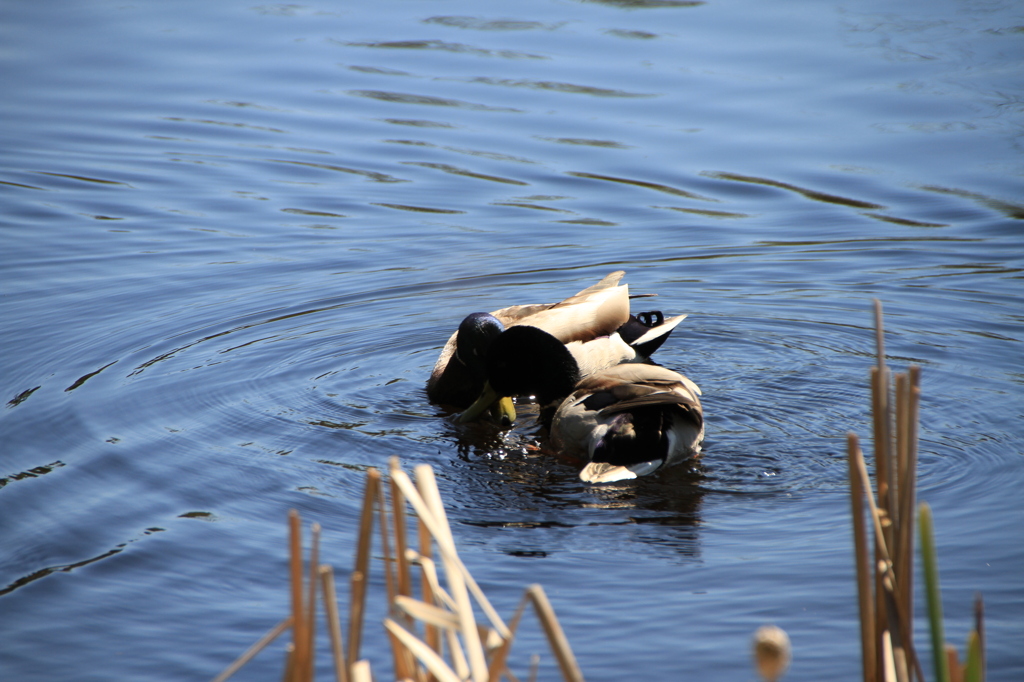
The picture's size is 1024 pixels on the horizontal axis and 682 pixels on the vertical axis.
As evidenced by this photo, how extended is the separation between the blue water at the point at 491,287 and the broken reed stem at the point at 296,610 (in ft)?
4.75

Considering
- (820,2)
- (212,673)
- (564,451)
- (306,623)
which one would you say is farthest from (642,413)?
(820,2)

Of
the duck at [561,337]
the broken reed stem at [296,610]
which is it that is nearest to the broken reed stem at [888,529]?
the broken reed stem at [296,610]

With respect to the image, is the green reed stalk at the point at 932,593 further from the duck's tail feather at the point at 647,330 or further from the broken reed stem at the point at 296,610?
the duck's tail feather at the point at 647,330

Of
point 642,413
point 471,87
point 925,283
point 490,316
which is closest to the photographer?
point 642,413

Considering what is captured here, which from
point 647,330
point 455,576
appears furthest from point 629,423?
point 455,576

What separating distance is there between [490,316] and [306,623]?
4.50 meters

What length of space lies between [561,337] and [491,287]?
155cm

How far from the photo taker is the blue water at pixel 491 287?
4.05 meters

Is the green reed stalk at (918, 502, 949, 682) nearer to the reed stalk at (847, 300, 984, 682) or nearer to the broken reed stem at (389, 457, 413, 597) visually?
the reed stalk at (847, 300, 984, 682)

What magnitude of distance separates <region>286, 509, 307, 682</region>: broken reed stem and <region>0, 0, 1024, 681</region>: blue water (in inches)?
57.0

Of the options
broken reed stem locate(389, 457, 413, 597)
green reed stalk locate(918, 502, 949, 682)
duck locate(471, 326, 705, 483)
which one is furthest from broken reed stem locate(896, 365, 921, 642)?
duck locate(471, 326, 705, 483)

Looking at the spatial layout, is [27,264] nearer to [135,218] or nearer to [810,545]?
[135,218]

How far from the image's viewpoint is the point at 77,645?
12.3 ft

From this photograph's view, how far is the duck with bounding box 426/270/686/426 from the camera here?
6.40 metres
